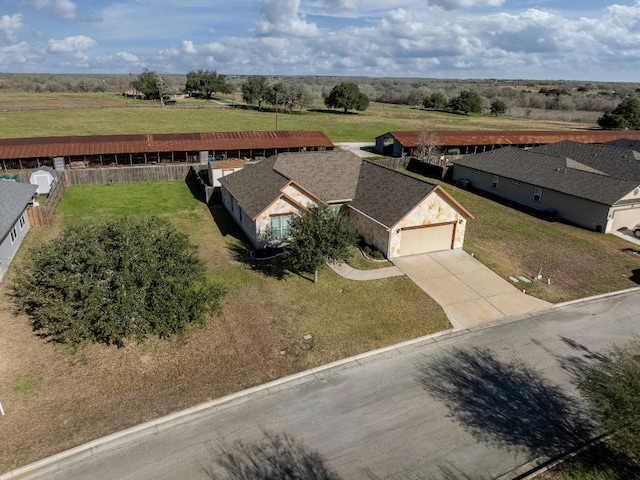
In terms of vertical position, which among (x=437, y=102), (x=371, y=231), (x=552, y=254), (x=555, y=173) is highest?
(x=437, y=102)

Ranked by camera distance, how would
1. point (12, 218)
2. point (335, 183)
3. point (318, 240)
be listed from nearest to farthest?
point (318, 240) → point (12, 218) → point (335, 183)

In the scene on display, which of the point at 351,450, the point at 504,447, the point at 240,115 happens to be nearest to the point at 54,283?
the point at 351,450

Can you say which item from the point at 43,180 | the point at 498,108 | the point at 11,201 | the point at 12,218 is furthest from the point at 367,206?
the point at 498,108

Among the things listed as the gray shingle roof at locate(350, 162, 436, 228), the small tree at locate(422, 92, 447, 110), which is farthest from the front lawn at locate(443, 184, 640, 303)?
the small tree at locate(422, 92, 447, 110)

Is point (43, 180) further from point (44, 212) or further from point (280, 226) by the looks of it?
point (280, 226)

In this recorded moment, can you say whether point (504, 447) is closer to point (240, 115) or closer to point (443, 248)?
point (443, 248)

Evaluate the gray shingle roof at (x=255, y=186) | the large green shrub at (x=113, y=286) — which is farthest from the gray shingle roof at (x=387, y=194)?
the large green shrub at (x=113, y=286)
